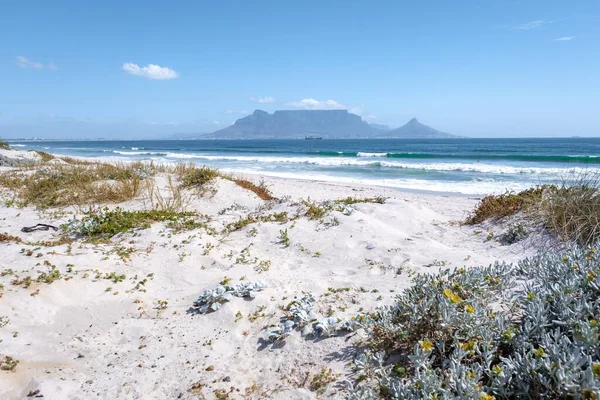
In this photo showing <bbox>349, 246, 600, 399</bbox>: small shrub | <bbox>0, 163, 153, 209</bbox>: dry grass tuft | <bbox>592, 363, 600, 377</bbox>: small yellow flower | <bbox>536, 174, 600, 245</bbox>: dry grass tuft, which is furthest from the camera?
<bbox>0, 163, 153, 209</bbox>: dry grass tuft

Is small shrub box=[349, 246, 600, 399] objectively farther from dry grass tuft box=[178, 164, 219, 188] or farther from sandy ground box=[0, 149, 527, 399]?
dry grass tuft box=[178, 164, 219, 188]

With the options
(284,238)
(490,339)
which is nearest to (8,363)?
(490,339)

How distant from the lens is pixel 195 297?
424 cm

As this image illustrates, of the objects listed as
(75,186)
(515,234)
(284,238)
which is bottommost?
(284,238)

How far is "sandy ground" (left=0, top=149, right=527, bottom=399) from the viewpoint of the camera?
288 centimetres

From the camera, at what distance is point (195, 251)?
18.1 ft

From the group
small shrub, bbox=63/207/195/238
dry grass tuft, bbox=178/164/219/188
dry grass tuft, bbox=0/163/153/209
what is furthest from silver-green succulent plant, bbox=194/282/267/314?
dry grass tuft, bbox=178/164/219/188

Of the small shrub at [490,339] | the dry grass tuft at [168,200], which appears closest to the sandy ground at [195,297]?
the small shrub at [490,339]

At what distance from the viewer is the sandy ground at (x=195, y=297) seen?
2.88 meters

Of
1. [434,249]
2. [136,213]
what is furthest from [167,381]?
[136,213]

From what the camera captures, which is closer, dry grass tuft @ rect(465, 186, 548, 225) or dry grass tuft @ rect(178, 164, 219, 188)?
dry grass tuft @ rect(465, 186, 548, 225)

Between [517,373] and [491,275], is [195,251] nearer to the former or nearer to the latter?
[491,275]

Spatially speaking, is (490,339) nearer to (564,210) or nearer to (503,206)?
(564,210)

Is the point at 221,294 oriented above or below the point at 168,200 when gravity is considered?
below
